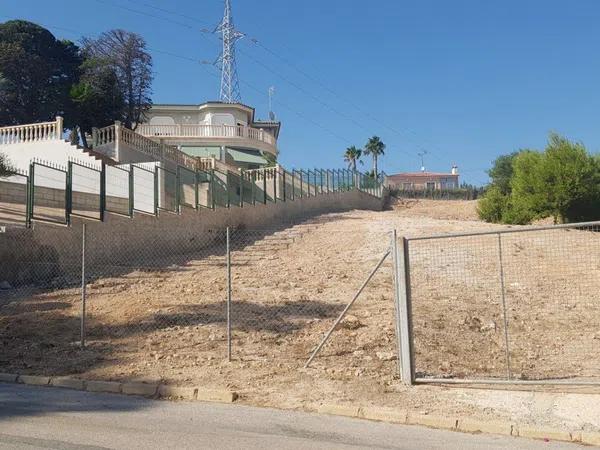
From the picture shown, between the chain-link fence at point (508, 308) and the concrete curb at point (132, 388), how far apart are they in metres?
2.82

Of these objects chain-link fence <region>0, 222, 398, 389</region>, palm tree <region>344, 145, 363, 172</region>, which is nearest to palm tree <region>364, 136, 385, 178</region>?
palm tree <region>344, 145, 363, 172</region>

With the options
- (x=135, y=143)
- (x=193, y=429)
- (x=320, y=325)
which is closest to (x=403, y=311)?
(x=320, y=325)

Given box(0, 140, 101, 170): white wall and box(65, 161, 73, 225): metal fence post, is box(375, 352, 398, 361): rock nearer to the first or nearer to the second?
box(65, 161, 73, 225): metal fence post

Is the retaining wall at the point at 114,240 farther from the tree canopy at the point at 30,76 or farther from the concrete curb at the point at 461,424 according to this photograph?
the tree canopy at the point at 30,76

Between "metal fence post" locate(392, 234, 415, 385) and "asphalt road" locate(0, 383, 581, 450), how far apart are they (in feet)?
4.84

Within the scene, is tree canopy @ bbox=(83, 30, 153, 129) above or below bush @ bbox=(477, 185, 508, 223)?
above

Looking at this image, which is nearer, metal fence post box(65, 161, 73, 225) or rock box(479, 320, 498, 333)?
rock box(479, 320, 498, 333)

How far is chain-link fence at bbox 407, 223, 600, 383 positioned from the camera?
927 cm

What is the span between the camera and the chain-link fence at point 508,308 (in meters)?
9.27

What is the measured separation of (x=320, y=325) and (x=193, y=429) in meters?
4.92

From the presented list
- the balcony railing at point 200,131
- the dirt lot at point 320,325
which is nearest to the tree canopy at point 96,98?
the balcony railing at point 200,131

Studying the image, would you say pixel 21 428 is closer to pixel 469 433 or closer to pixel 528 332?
pixel 469 433

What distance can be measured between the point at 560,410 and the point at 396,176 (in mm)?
101107

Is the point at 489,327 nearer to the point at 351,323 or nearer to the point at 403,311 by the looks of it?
the point at 351,323
